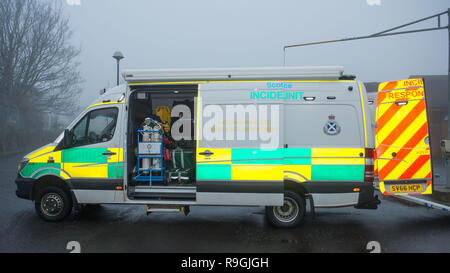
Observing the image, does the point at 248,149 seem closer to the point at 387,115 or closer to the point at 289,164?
the point at 289,164

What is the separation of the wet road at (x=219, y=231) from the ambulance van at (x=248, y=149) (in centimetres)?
43

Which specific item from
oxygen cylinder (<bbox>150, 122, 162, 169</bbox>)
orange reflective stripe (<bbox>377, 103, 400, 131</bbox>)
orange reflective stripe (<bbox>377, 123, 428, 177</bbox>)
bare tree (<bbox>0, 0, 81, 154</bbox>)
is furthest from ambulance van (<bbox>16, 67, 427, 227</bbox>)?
bare tree (<bbox>0, 0, 81, 154</bbox>)

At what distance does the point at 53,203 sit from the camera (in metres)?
6.02

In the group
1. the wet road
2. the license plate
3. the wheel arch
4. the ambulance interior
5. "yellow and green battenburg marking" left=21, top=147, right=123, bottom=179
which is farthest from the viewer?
the ambulance interior

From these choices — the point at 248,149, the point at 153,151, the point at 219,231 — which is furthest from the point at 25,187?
the point at 248,149

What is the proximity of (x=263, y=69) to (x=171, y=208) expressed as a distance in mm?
3003

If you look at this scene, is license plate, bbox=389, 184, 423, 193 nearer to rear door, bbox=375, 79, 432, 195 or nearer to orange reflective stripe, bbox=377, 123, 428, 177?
rear door, bbox=375, 79, 432, 195

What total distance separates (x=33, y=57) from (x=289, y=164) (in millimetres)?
25354

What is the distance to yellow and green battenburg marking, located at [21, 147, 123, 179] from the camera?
584 cm

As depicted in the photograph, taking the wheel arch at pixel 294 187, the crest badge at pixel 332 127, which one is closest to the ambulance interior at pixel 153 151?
the wheel arch at pixel 294 187

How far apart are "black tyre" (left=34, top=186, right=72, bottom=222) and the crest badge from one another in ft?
16.3

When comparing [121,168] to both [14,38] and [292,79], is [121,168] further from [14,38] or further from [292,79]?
[14,38]
